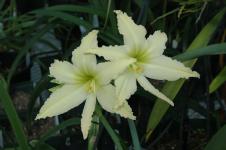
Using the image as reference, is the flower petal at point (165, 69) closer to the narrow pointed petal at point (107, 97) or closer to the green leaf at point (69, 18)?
the narrow pointed petal at point (107, 97)

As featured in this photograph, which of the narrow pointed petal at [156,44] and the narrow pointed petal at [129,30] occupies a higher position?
the narrow pointed petal at [129,30]

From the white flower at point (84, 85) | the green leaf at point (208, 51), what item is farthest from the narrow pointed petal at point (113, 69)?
the green leaf at point (208, 51)

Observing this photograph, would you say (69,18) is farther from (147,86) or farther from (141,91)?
(147,86)

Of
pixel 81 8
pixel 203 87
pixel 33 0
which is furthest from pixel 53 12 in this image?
pixel 33 0

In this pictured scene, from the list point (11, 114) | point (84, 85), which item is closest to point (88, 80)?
point (84, 85)

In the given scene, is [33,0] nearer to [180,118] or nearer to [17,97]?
[17,97]

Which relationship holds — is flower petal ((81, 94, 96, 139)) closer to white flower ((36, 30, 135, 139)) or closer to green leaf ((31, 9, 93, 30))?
white flower ((36, 30, 135, 139))

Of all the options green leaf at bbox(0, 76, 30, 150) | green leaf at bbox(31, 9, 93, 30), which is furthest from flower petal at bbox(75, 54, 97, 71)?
green leaf at bbox(31, 9, 93, 30)
